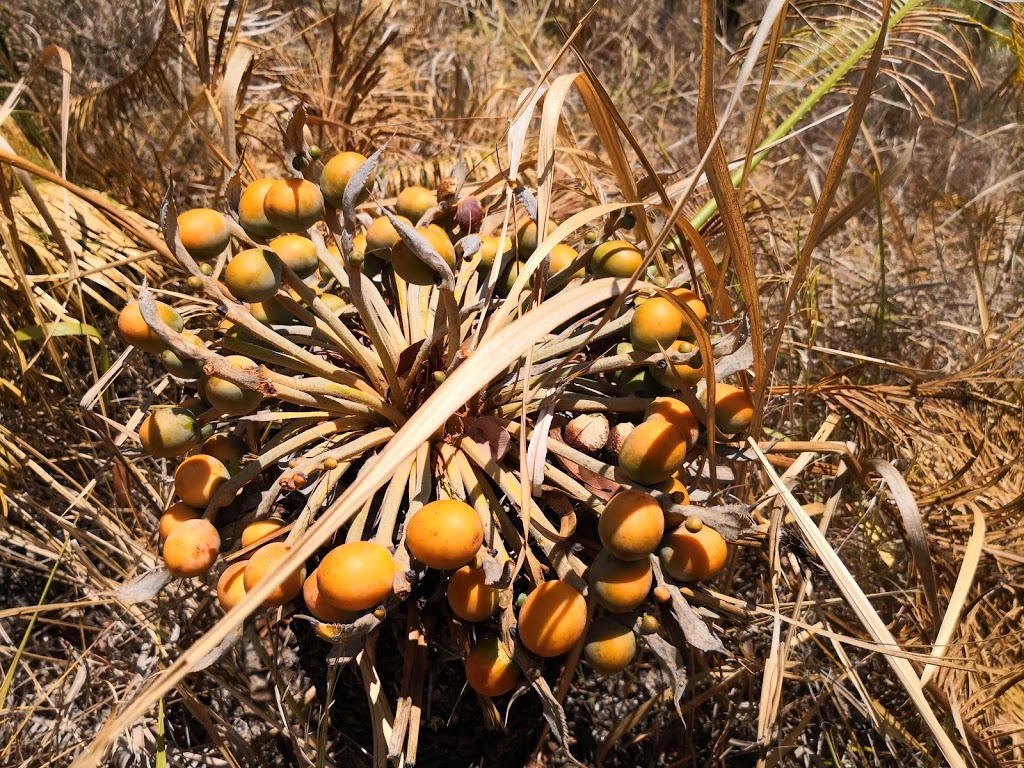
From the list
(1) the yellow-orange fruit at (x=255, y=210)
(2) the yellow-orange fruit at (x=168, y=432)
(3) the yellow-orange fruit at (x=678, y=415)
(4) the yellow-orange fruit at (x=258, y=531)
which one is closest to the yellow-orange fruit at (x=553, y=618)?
(3) the yellow-orange fruit at (x=678, y=415)

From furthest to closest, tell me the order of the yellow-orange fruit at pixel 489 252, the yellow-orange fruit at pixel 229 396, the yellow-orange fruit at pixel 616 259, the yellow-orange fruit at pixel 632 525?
the yellow-orange fruit at pixel 489 252 → the yellow-orange fruit at pixel 616 259 → the yellow-orange fruit at pixel 229 396 → the yellow-orange fruit at pixel 632 525

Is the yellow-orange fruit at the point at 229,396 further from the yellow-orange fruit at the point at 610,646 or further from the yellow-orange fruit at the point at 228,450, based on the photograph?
the yellow-orange fruit at the point at 610,646

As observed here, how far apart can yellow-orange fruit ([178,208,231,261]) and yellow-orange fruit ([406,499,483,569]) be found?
1.42ft

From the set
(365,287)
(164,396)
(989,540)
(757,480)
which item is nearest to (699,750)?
(757,480)

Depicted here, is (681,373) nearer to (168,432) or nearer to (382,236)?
(382,236)

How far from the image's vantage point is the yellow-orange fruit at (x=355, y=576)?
2.34ft

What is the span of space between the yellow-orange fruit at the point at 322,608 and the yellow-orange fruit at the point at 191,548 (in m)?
0.12

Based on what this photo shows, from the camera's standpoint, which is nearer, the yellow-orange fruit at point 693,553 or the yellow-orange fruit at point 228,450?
the yellow-orange fruit at point 693,553

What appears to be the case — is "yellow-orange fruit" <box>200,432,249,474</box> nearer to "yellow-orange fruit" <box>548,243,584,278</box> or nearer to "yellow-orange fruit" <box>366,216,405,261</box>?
"yellow-orange fruit" <box>366,216,405,261</box>

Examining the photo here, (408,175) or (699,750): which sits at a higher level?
(408,175)

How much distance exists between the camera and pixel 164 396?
167cm

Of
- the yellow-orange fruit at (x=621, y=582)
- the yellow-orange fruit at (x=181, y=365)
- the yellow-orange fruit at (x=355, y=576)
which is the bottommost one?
the yellow-orange fruit at (x=621, y=582)

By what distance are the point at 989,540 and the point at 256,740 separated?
1421mm

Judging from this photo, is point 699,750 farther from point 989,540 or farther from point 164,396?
point 164,396
